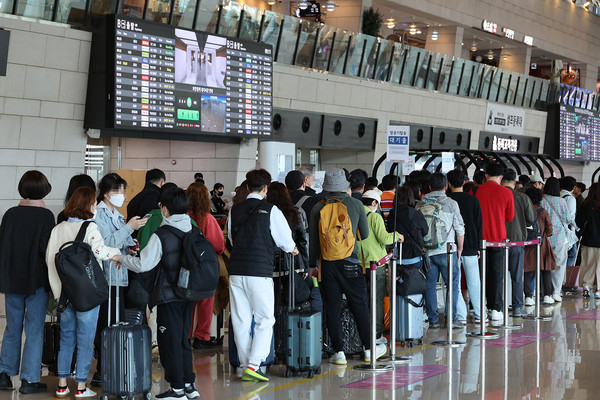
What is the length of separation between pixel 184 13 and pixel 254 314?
337 inches

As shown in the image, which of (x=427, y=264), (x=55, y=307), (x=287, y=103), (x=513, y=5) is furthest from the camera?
Answer: (x=513, y=5)

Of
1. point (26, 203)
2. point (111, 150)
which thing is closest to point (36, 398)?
point (26, 203)

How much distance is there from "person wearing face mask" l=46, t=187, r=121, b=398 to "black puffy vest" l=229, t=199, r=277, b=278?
3.53 ft

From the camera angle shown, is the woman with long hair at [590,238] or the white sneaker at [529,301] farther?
the woman with long hair at [590,238]

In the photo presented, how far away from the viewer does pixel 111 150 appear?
606 inches

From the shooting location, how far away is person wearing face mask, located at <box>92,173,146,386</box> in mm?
7082

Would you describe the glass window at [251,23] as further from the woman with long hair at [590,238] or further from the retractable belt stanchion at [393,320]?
the retractable belt stanchion at [393,320]

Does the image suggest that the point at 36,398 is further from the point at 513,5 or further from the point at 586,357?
the point at 513,5

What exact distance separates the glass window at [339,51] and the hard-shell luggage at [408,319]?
10.4 meters

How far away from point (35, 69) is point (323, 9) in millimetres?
11313

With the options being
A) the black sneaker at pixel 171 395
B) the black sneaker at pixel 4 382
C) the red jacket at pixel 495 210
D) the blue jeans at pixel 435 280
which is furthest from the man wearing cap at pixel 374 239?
the black sneaker at pixel 4 382

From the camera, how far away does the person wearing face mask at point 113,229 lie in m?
7.08

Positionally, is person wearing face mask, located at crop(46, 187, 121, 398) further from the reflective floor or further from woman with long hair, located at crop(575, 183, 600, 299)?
woman with long hair, located at crop(575, 183, 600, 299)

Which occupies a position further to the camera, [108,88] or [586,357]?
[108,88]
